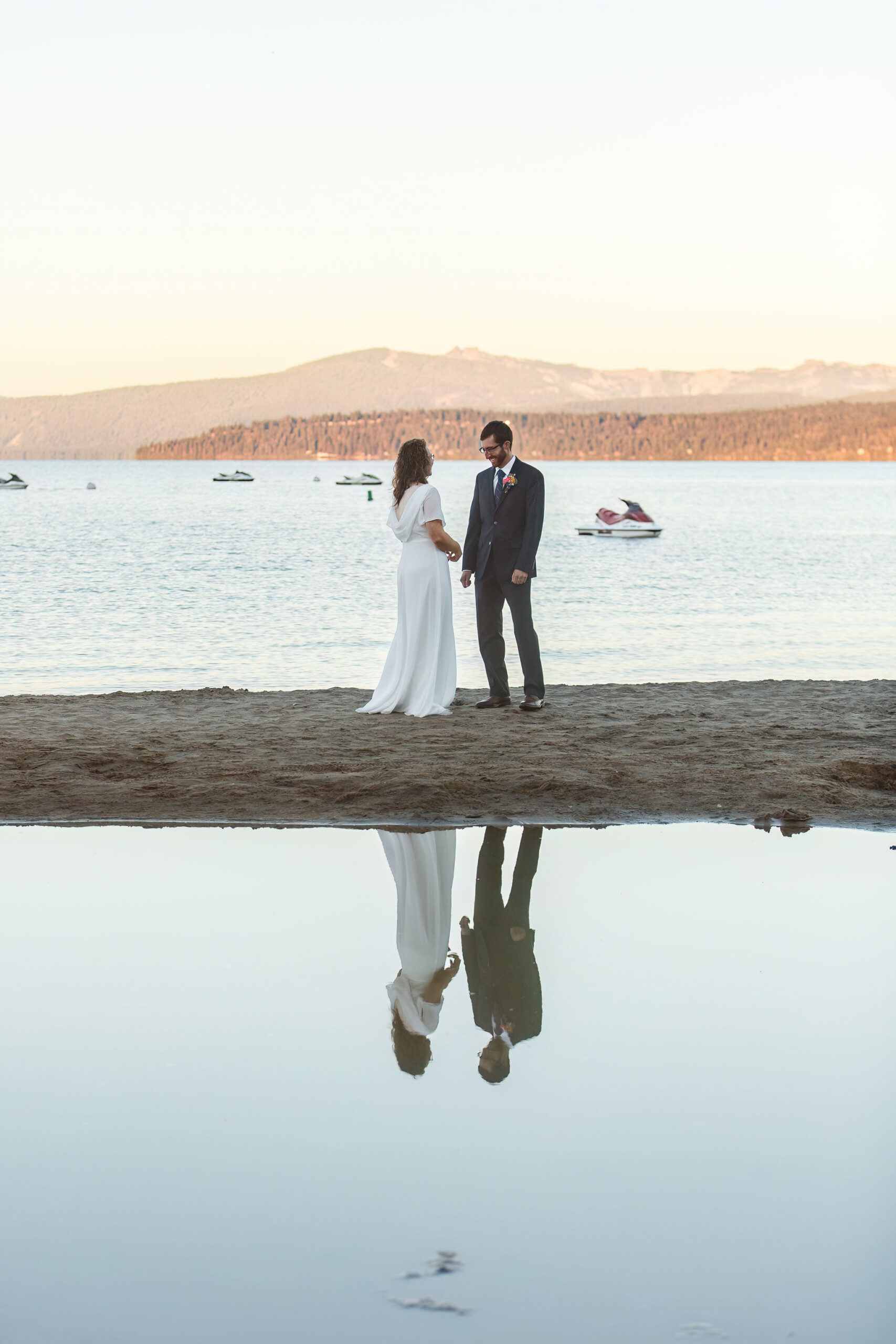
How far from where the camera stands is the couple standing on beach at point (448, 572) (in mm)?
10133

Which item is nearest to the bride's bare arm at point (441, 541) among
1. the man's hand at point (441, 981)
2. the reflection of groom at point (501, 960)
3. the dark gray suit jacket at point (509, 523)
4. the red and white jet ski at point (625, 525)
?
the dark gray suit jacket at point (509, 523)

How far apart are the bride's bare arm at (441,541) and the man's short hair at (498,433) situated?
0.74m

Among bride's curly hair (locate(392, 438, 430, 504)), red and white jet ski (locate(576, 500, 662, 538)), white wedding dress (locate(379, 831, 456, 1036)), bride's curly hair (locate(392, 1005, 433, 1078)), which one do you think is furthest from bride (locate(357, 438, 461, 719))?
red and white jet ski (locate(576, 500, 662, 538))

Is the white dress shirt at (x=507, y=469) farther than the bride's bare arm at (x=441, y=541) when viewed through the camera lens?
Yes

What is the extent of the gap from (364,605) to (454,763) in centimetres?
2066

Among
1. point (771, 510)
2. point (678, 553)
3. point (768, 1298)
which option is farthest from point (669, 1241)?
point (771, 510)

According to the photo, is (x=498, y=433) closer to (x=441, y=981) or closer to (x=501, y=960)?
(x=501, y=960)

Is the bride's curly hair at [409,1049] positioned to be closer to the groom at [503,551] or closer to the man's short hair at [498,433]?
the groom at [503,551]

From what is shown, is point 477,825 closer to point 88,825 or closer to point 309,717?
point 88,825

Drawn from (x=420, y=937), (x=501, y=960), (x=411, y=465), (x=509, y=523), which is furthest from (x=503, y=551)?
(x=501, y=960)

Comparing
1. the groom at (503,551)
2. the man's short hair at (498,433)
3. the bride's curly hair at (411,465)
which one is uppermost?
the man's short hair at (498,433)

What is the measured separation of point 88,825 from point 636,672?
39.0 ft

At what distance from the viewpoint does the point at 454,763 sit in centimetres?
822

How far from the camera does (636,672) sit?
1798cm
